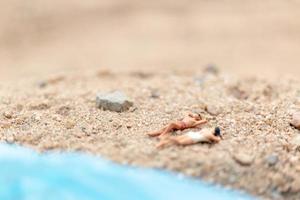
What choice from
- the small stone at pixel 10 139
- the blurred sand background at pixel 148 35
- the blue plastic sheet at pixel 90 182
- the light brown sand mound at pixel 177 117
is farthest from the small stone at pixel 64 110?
the blurred sand background at pixel 148 35

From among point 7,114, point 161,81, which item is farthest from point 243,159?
point 161,81

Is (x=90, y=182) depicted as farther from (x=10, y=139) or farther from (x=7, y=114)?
(x=7, y=114)

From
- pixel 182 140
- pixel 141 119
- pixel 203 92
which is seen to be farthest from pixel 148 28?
pixel 182 140

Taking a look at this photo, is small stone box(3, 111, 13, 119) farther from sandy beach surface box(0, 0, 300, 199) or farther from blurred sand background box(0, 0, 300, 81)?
blurred sand background box(0, 0, 300, 81)

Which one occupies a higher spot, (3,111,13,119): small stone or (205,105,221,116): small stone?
(205,105,221,116): small stone

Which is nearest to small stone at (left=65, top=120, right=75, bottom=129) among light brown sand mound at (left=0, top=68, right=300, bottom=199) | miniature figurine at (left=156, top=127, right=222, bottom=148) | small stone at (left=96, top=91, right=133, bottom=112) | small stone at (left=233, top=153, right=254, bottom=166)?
light brown sand mound at (left=0, top=68, right=300, bottom=199)

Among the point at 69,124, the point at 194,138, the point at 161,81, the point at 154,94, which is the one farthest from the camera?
the point at 161,81

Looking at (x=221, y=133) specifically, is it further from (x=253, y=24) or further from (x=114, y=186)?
(x=253, y=24)

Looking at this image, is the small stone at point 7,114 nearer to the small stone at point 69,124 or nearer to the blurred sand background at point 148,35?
the small stone at point 69,124
